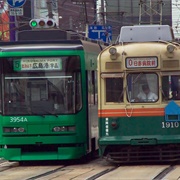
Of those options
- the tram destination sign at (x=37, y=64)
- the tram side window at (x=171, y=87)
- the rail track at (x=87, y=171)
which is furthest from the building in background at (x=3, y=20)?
the tram side window at (x=171, y=87)

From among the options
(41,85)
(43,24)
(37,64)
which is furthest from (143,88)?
(43,24)

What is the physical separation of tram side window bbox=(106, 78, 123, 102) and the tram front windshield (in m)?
0.88

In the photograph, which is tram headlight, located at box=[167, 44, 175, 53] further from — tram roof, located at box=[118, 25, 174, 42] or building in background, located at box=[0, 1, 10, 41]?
building in background, located at box=[0, 1, 10, 41]

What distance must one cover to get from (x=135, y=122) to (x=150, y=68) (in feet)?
4.15

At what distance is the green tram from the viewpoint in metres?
18.7

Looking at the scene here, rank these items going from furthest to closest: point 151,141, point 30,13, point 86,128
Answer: point 30,13
point 86,128
point 151,141

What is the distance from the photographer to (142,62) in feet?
59.0

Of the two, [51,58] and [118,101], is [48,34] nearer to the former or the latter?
[51,58]

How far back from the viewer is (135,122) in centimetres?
1798

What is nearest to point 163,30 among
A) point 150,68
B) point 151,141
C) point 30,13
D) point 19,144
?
point 150,68

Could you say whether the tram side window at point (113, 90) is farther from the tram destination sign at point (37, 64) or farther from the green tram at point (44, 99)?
the tram destination sign at point (37, 64)

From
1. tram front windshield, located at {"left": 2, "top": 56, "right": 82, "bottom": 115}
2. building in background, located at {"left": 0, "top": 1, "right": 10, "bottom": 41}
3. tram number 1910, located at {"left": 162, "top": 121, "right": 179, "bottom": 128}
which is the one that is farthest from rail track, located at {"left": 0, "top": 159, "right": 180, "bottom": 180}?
building in background, located at {"left": 0, "top": 1, "right": 10, "bottom": 41}

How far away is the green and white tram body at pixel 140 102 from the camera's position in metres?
17.9

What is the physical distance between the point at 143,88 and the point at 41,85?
2474mm
